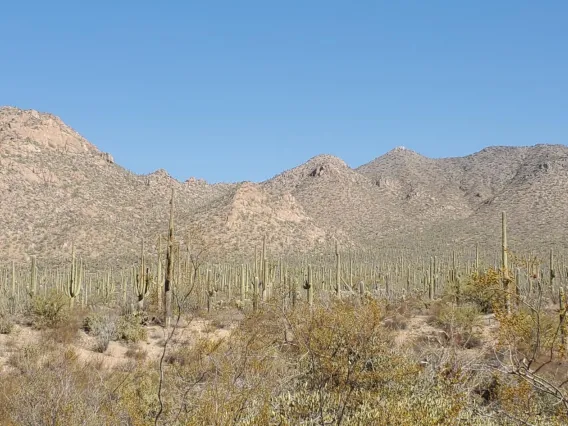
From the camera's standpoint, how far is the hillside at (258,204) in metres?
50.3

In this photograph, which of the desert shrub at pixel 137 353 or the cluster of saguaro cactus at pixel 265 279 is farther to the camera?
the cluster of saguaro cactus at pixel 265 279

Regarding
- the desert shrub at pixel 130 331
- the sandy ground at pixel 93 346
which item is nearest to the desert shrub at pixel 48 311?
the sandy ground at pixel 93 346

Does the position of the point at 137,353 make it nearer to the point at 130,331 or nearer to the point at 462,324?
the point at 130,331

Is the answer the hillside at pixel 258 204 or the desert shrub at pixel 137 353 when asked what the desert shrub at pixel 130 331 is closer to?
the desert shrub at pixel 137 353

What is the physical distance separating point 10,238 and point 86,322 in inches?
1259

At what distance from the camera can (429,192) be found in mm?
83062

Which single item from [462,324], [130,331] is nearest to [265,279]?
[130,331]

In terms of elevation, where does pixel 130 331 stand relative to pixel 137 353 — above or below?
above

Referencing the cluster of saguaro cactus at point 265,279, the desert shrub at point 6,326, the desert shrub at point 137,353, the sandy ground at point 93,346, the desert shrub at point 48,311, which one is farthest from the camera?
the desert shrub at point 48,311

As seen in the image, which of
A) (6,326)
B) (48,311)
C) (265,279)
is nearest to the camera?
(6,326)

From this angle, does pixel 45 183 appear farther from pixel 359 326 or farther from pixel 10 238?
pixel 359 326

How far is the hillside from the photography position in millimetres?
50312

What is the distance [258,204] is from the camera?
209 ft

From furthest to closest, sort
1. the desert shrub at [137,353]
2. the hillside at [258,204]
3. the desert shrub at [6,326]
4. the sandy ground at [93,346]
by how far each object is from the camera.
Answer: the hillside at [258,204]
the desert shrub at [6,326]
the desert shrub at [137,353]
the sandy ground at [93,346]
